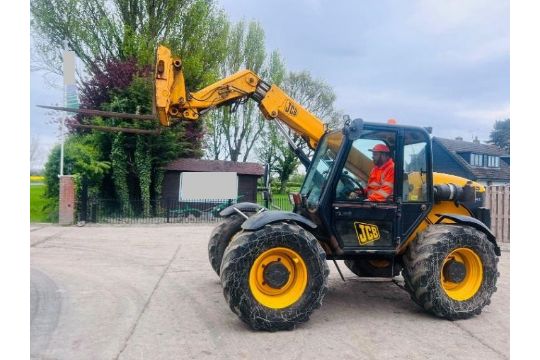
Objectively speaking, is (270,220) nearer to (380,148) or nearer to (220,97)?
(380,148)

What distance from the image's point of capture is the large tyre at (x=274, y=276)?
4.16m

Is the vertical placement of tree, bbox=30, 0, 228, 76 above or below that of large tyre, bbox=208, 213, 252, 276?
above

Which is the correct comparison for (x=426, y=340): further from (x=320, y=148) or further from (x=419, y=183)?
(x=320, y=148)

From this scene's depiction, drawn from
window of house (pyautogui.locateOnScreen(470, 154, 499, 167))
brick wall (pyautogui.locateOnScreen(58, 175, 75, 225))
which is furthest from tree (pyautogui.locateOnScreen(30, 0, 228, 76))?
window of house (pyautogui.locateOnScreen(470, 154, 499, 167))

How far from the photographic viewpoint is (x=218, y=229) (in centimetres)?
607

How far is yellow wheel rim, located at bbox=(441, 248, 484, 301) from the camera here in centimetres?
487

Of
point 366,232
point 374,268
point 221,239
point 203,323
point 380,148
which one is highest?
point 380,148

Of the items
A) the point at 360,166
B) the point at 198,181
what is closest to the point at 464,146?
the point at 198,181

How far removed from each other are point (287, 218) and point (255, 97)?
185 cm

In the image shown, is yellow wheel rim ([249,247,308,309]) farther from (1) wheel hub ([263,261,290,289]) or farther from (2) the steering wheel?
(2) the steering wheel

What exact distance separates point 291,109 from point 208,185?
38.8 ft

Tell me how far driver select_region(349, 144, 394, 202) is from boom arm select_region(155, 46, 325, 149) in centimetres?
100

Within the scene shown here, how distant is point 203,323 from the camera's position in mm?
4395

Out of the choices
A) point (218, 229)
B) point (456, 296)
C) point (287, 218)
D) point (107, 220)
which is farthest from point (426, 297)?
→ point (107, 220)
